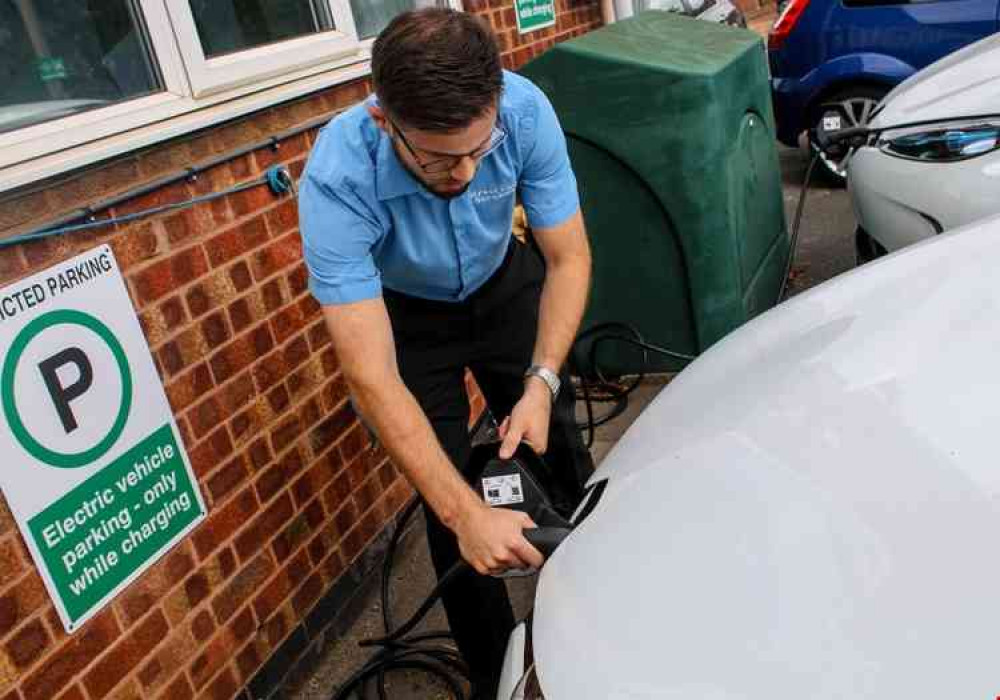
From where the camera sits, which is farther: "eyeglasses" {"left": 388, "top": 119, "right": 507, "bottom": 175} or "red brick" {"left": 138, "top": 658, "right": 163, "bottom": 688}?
"red brick" {"left": 138, "top": 658, "right": 163, "bottom": 688}

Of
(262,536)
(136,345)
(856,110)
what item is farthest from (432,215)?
(856,110)

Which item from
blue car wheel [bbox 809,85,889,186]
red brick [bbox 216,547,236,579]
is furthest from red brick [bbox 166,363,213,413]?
blue car wheel [bbox 809,85,889,186]

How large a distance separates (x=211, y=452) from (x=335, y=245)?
0.90 metres

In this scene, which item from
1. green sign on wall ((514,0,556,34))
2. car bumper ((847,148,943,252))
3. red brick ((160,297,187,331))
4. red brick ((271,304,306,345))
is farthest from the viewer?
green sign on wall ((514,0,556,34))

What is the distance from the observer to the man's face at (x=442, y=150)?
1.79m

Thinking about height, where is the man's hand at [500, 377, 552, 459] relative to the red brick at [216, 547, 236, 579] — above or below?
above

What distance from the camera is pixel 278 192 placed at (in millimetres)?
2871

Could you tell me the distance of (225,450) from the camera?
8.74 ft

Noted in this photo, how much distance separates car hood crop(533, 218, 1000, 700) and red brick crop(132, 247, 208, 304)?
3.98 ft

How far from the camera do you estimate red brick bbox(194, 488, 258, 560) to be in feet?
8.45

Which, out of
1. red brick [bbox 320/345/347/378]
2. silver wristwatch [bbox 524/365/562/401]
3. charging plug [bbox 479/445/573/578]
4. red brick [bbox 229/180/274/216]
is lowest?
red brick [bbox 320/345/347/378]

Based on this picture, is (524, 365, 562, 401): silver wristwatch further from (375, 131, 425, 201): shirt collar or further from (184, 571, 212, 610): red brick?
(184, 571, 212, 610): red brick

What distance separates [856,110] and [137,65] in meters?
5.28

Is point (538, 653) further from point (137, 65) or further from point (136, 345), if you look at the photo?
point (137, 65)
